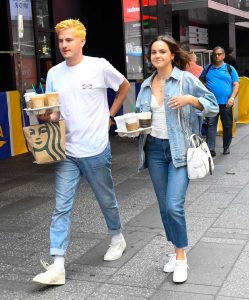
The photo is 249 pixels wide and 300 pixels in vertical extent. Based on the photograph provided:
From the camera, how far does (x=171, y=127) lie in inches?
151

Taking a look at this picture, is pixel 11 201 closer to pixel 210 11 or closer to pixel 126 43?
pixel 126 43

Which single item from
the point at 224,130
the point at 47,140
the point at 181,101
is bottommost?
the point at 224,130

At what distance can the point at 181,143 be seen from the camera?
3832mm

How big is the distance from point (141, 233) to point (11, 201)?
2184 millimetres

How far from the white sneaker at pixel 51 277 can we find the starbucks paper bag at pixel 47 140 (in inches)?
31.6

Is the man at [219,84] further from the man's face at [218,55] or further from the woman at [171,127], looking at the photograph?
the woman at [171,127]

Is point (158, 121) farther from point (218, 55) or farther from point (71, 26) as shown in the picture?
point (218, 55)

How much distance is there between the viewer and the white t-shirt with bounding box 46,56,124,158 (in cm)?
401

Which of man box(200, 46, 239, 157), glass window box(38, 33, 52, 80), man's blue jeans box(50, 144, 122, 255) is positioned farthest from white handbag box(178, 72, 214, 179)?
glass window box(38, 33, 52, 80)

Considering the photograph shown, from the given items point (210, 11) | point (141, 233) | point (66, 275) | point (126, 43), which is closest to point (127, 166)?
point (141, 233)

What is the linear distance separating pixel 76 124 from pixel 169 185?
0.85 m

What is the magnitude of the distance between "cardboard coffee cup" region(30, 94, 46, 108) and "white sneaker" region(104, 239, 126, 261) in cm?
138


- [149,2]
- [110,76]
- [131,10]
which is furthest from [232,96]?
[149,2]

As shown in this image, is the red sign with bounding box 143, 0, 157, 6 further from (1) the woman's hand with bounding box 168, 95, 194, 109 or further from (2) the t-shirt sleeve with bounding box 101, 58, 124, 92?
(1) the woman's hand with bounding box 168, 95, 194, 109
